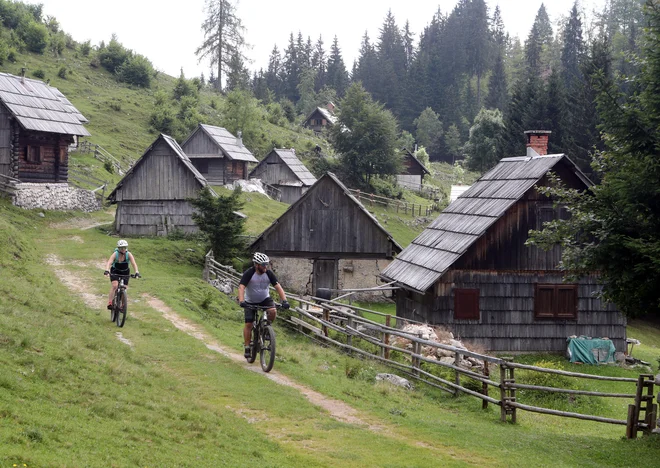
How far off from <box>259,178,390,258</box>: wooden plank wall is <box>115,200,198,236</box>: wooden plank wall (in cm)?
720

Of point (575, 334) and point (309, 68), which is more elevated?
point (309, 68)

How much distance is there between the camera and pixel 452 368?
48.9 ft

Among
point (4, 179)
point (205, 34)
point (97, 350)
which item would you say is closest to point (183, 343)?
point (97, 350)

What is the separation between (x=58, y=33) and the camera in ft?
269

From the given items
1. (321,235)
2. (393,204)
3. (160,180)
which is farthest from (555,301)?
(393,204)

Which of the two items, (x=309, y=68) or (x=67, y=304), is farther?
(x=309, y=68)

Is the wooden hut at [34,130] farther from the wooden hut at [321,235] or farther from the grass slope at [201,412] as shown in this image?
the grass slope at [201,412]

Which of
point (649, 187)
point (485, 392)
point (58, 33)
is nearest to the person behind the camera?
point (649, 187)

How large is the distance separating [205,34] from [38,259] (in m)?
75.2

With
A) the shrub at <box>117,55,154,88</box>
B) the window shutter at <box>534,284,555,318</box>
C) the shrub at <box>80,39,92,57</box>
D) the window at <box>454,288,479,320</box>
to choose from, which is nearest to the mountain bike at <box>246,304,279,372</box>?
the window at <box>454,288,479,320</box>

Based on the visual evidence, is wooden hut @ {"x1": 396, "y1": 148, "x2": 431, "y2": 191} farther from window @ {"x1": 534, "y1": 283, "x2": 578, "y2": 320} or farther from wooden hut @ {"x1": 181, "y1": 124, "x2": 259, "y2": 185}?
window @ {"x1": 534, "y1": 283, "x2": 578, "y2": 320}

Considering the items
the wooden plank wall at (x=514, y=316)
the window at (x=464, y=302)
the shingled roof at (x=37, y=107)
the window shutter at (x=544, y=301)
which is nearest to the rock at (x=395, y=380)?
the wooden plank wall at (x=514, y=316)

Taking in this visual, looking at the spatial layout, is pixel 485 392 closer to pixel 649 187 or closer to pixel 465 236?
pixel 649 187

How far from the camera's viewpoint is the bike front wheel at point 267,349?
41.9 feet
